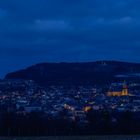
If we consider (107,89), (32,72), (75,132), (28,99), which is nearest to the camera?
(75,132)

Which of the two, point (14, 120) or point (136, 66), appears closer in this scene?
point (14, 120)

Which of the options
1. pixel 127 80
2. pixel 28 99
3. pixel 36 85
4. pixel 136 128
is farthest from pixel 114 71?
pixel 136 128

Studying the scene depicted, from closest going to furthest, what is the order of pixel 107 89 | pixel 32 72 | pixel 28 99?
1. pixel 28 99
2. pixel 107 89
3. pixel 32 72

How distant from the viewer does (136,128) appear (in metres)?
44.7

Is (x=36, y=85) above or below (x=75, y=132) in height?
above

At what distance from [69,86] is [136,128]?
5787 centimetres

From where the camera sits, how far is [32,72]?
109625mm

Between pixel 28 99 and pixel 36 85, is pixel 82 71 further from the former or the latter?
pixel 28 99

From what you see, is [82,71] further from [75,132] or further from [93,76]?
[75,132]

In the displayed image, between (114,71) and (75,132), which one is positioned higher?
(114,71)

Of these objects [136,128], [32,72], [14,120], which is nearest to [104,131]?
[136,128]

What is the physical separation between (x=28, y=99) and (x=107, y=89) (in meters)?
19.3

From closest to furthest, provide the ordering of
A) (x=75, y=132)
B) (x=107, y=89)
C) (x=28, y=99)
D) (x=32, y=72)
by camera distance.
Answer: (x=75, y=132) → (x=28, y=99) → (x=107, y=89) → (x=32, y=72)

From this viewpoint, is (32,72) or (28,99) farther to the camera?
(32,72)
